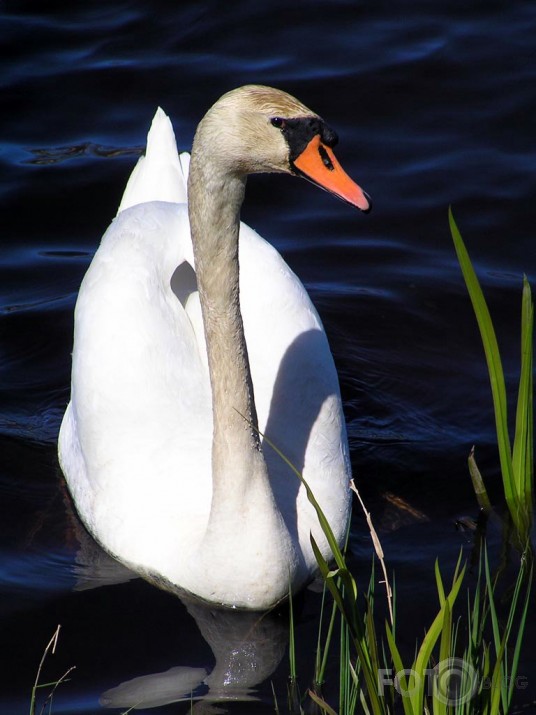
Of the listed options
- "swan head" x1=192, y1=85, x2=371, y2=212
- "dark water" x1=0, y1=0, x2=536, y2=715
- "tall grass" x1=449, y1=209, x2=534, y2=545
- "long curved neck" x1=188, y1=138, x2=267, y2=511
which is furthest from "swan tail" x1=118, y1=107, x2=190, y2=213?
"swan head" x1=192, y1=85, x2=371, y2=212

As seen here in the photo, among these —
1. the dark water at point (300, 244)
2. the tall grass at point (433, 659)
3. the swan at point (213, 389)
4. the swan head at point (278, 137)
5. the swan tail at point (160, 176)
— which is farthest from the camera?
the swan tail at point (160, 176)

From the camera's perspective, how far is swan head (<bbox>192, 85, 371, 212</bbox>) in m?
3.78

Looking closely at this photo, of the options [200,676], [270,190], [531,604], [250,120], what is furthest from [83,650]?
[270,190]

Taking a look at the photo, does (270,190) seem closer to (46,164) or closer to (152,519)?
(46,164)

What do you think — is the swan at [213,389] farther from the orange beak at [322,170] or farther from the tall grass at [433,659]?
the tall grass at [433,659]

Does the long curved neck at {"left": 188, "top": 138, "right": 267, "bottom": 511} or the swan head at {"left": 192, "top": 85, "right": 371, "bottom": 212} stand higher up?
the swan head at {"left": 192, "top": 85, "right": 371, "bottom": 212}

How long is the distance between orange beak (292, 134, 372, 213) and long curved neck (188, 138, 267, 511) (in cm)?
27

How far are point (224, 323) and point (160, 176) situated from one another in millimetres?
2374

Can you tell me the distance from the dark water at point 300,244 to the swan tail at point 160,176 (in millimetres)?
997

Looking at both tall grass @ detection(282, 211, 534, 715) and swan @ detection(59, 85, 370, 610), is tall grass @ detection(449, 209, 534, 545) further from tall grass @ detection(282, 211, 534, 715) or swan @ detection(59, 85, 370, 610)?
swan @ detection(59, 85, 370, 610)

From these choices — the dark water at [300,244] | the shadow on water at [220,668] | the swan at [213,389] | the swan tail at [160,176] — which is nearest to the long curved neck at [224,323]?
the swan at [213,389]

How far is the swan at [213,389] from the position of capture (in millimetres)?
3904

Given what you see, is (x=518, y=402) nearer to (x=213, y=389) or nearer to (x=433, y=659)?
(x=433, y=659)

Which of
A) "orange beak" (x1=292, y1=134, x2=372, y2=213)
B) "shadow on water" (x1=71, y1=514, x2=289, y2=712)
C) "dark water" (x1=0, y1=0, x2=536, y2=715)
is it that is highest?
"orange beak" (x1=292, y1=134, x2=372, y2=213)
